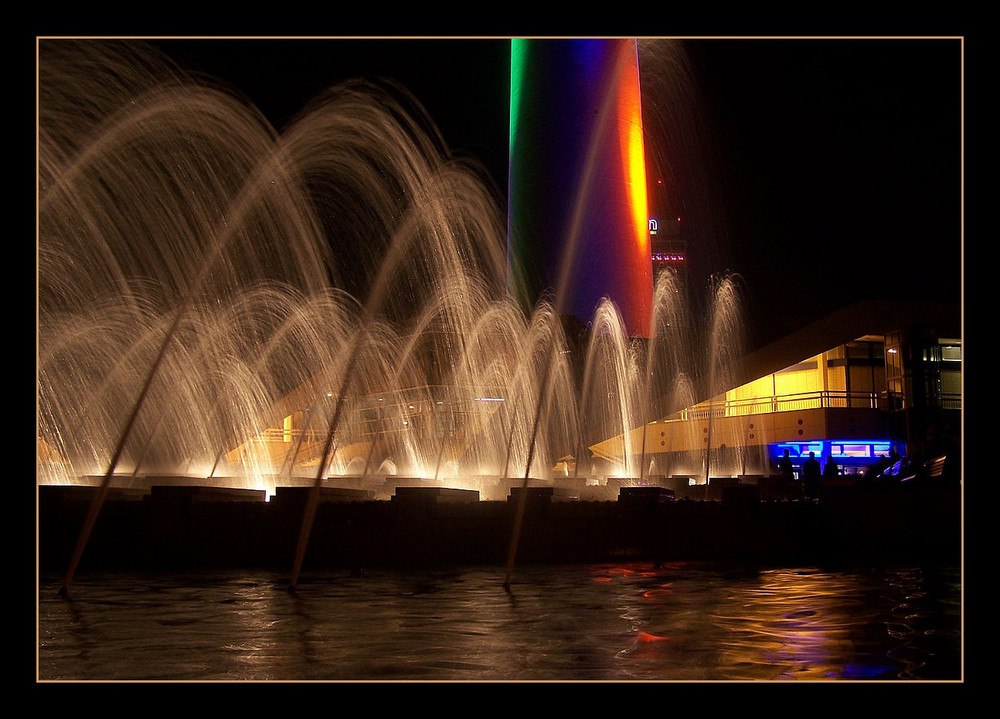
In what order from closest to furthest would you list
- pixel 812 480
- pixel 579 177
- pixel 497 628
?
pixel 497 628, pixel 812 480, pixel 579 177

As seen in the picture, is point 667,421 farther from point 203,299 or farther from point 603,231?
point 203,299

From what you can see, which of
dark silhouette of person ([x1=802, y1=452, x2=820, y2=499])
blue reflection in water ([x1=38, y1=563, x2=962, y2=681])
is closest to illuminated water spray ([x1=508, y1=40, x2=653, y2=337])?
dark silhouette of person ([x1=802, y1=452, x2=820, y2=499])

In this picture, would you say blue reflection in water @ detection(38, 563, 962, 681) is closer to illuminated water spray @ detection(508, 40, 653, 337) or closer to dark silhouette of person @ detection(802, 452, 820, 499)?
dark silhouette of person @ detection(802, 452, 820, 499)

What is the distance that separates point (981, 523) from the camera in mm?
4414

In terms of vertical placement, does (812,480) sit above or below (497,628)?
above

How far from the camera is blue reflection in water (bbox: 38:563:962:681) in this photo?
5.00 metres

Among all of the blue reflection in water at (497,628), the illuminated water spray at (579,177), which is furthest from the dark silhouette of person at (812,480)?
the illuminated water spray at (579,177)

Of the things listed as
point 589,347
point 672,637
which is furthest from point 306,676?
point 589,347

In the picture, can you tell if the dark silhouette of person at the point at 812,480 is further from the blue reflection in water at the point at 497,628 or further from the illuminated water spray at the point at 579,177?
the illuminated water spray at the point at 579,177

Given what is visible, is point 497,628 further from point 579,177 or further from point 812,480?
point 579,177

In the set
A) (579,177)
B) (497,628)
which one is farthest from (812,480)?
(579,177)

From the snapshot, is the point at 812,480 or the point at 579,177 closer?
the point at 812,480

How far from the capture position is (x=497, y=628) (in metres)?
6.28

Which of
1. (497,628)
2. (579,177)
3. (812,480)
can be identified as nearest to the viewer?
(497,628)
